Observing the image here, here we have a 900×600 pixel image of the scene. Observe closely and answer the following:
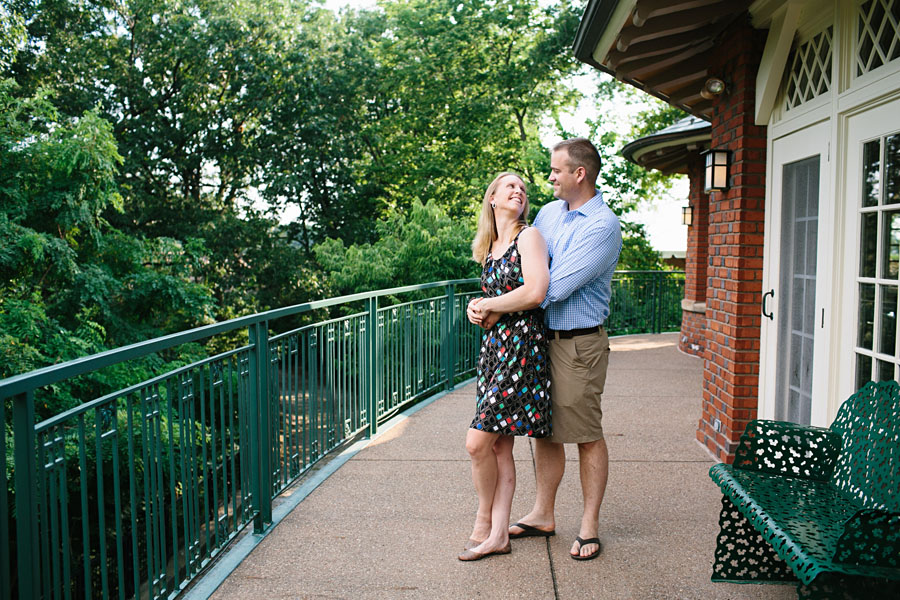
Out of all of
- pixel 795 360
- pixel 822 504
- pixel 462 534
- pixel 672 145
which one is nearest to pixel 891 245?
pixel 795 360

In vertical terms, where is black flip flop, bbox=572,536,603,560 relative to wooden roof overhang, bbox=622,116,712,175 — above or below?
below

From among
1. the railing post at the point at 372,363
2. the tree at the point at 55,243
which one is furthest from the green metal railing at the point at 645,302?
the tree at the point at 55,243

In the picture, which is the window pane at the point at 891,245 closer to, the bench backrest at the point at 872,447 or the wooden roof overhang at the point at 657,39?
the bench backrest at the point at 872,447

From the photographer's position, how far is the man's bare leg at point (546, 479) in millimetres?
3459

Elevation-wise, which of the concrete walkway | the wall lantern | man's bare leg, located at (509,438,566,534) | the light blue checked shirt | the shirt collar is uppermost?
the wall lantern

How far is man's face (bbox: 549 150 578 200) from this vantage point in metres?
3.24

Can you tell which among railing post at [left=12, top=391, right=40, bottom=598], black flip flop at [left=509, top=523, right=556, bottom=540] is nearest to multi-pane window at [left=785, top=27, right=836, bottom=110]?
black flip flop at [left=509, top=523, right=556, bottom=540]

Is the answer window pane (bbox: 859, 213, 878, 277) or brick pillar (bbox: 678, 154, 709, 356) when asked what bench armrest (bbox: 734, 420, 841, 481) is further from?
brick pillar (bbox: 678, 154, 709, 356)

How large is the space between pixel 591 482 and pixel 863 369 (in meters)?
1.43

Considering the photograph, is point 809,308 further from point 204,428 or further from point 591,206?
point 204,428

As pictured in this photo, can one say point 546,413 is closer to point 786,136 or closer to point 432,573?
point 432,573

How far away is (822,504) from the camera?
2750 mm

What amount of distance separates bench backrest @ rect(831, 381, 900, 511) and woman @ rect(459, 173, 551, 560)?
1.19 meters

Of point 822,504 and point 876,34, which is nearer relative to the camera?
point 822,504
